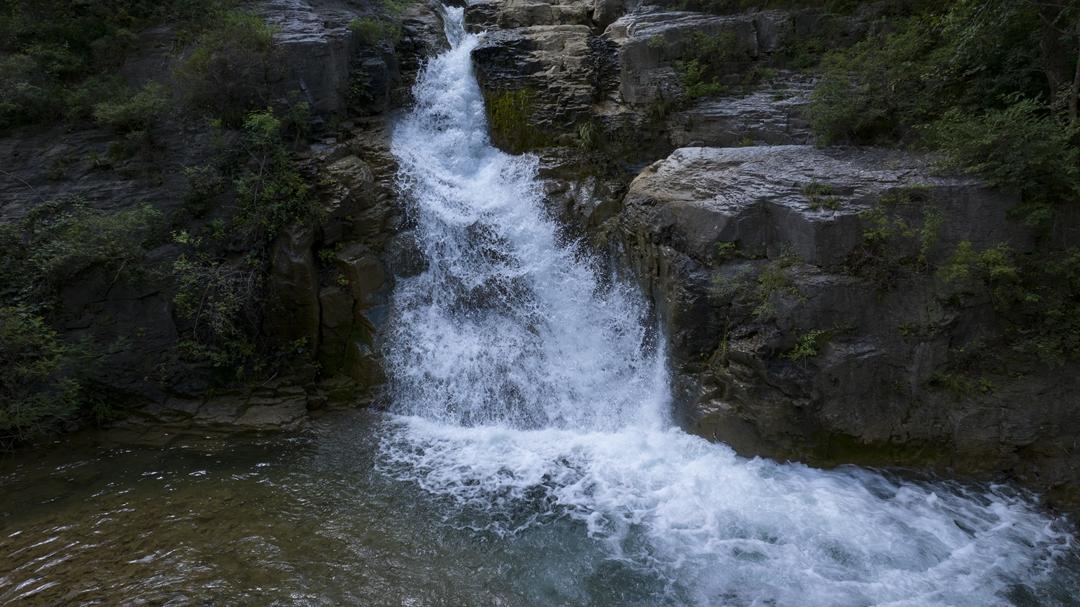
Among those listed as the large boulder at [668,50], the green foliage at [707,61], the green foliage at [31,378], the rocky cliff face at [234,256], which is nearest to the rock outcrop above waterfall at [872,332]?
the green foliage at [707,61]

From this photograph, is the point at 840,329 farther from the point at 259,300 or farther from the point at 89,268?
the point at 89,268

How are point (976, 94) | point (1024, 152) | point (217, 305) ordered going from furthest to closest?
point (217, 305) < point (976, 94) < point (1024, 152)

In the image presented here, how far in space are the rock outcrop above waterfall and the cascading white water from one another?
513 millimetres

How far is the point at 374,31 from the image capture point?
11414 mm

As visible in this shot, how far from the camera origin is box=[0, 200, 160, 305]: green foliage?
7.84m

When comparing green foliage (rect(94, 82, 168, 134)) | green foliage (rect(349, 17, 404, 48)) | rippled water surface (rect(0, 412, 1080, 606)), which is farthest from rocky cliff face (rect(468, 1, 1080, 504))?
green foliage (rect(94, 82, 168, 134))

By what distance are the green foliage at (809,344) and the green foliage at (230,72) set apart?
9.48m

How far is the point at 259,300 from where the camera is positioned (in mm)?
8812

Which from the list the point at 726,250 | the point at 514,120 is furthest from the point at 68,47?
the point at 726,250

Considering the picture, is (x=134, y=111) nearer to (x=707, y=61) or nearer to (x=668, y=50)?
(x=668, y=50)

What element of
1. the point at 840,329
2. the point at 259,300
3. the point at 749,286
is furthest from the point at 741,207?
the point at 259,300

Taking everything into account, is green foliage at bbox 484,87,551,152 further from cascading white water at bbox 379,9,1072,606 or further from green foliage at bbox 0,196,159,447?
green foliage at bbox 0,196,159,447

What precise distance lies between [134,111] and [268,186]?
8.29ft

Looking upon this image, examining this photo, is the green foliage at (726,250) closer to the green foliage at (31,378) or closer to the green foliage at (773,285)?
the green foliage at (773,285)
